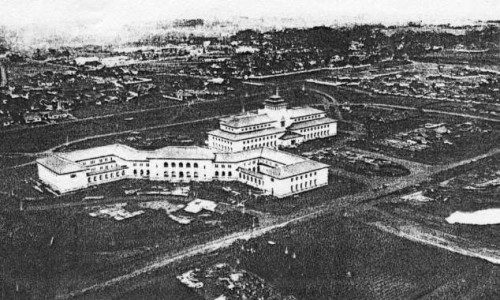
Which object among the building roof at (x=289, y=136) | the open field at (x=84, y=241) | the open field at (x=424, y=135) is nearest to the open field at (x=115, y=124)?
the open field at (x=424, y=135)

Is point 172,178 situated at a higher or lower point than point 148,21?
lower

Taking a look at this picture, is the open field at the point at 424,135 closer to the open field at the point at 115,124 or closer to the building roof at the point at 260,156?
the building roof at the point at 260,156

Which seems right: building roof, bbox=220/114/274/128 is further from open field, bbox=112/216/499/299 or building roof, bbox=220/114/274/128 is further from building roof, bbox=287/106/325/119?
open field, bbox=112/216/499/299

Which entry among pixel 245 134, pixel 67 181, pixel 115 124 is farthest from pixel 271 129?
pixel 67 181

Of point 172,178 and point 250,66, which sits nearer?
point 172,178

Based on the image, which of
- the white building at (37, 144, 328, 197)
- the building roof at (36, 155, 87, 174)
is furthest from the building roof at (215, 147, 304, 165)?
the building roof at (36, 155, 87, 174)

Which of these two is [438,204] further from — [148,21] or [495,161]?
[148,21]

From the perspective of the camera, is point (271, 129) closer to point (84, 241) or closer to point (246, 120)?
point (246, 120)

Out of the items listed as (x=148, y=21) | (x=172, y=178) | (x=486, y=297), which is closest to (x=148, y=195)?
(x=172, y=178)
